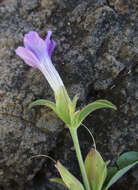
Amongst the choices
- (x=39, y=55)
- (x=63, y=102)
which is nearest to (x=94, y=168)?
(x=63, y=102)

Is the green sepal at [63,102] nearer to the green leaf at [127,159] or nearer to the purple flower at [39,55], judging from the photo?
the purple flower at [39,55]

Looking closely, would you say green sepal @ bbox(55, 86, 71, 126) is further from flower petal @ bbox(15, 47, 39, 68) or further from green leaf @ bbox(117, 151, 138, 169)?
green leaf @ bbox(117, 151, 138, 169)

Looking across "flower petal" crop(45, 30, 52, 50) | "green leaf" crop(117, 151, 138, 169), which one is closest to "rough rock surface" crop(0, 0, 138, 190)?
"green leaf" crop(117, 151, 138, 169)

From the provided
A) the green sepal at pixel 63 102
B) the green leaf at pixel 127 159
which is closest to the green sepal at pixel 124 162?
the green leaf at pixel 127 159

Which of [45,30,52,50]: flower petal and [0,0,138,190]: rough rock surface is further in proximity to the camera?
[0,0,138,190]: rough rock surface

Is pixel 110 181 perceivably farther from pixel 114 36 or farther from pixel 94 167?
pixel 114 36

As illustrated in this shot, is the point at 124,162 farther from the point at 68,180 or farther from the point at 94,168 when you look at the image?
the point at 68,180
